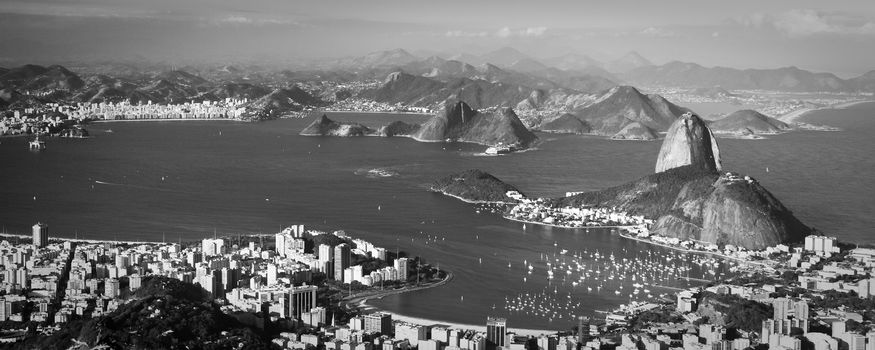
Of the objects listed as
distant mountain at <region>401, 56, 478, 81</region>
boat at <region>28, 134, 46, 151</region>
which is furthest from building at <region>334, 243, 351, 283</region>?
distant mountain at <region>401, 56, 478, 81</region>

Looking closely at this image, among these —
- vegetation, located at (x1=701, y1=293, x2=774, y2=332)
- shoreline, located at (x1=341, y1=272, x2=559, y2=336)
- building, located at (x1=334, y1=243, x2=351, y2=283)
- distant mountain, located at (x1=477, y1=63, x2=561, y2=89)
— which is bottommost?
shoreline, located at (x1=341, y1=272, x2=559, y2=336)

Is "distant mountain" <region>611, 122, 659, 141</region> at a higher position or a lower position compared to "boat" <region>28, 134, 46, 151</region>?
higher

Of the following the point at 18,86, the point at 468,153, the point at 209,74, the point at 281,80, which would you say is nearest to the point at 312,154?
the point at 468,153

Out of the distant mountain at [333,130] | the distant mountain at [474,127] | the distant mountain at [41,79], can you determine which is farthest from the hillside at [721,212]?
the distant mountain at [41,79]

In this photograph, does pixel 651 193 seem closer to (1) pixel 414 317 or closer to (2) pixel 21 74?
(1) pixel 414 317

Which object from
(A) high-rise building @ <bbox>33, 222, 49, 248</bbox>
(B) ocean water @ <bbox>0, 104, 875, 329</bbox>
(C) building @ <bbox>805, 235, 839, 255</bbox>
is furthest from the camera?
(A) high-rise building @ <bbox>33, 222, 49, 248</bbox>

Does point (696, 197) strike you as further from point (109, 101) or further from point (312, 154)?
point (109, 101)

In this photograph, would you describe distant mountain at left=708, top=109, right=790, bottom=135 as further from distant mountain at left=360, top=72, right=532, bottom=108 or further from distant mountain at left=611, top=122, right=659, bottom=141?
distant mountain at left=360, top=72, right=532, bottom=108

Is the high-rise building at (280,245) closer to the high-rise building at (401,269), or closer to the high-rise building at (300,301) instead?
the high-rise building at (401,269)
